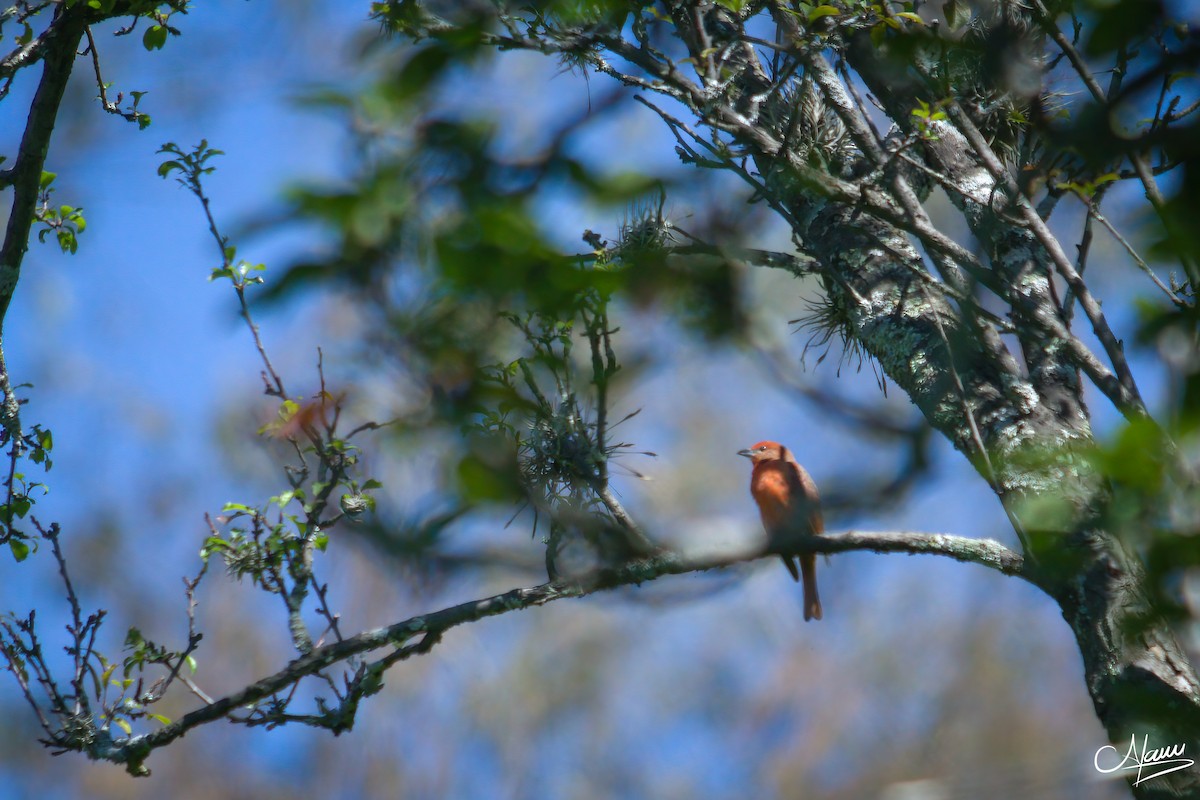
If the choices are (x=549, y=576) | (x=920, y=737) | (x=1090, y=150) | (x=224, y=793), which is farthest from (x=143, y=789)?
(x=1090, y=150)

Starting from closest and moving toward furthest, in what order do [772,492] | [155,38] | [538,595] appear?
[538,595]
[155,38]
[772,492]

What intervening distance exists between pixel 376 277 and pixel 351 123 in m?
0.18

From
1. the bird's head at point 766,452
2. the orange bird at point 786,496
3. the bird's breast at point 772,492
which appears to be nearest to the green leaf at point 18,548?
the orange bird at point 786,496

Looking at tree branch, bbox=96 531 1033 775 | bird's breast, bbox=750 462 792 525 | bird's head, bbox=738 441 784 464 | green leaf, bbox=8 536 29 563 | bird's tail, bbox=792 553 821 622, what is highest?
bird's head, bbox=738 441 784 464

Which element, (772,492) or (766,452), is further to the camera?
(766,452)

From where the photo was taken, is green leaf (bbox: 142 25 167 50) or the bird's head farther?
the bird's head

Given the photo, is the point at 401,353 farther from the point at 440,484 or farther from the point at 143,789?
the point at 143,789

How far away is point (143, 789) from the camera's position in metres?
11.5
